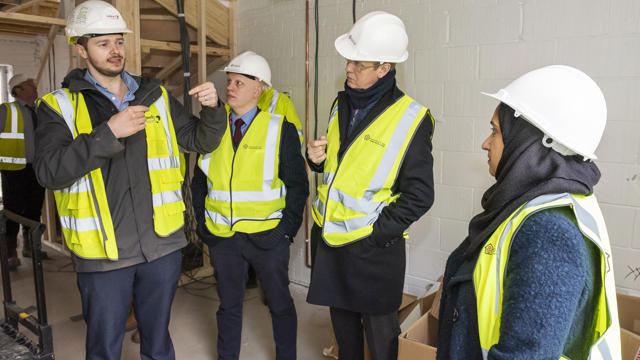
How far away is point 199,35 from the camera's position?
3652 millimetres

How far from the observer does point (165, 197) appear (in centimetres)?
200

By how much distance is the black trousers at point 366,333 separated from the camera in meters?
2.03

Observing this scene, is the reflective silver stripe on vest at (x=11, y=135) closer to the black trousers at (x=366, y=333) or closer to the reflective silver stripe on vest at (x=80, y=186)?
the reflective silver stripe on vest at (x=80, y=186)

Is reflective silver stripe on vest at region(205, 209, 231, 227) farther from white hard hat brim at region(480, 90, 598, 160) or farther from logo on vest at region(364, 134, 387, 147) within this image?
white hard hat brim at region(480, 90, 598, 160)

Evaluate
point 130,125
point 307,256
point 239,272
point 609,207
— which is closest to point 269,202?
point 239,272

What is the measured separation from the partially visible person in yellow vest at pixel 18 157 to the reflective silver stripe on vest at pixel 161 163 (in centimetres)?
273

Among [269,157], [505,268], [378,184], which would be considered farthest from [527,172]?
[269,157]

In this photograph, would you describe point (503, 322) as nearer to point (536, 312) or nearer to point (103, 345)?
point (536, 312)

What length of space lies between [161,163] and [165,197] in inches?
5.6

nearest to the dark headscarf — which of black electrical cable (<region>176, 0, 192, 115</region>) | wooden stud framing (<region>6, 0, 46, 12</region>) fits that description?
black electrical cable (<region>176, 0, 192, 115</region>)

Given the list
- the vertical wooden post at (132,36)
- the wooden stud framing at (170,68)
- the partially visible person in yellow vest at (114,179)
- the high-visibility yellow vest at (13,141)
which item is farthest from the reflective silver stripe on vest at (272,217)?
the high-visibility yellow vest at (13,141)

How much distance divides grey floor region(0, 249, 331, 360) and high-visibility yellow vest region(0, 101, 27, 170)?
99 cm

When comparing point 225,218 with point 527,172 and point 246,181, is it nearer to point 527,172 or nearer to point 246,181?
point 246,181

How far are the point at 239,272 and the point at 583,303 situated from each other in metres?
1.73
